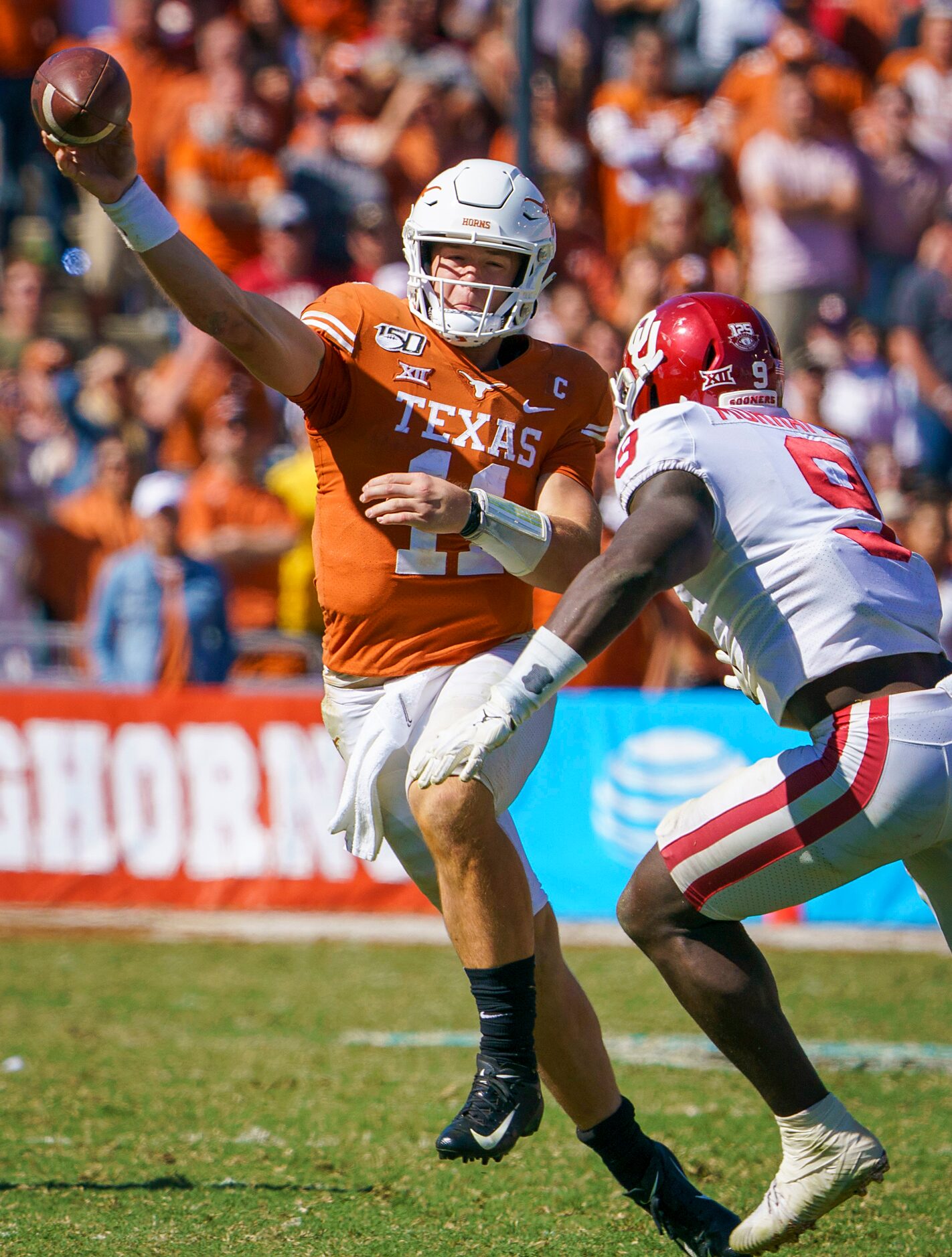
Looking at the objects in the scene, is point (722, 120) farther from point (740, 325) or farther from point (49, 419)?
point (740, 325)

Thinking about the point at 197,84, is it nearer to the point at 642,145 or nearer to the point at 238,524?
the point at 642,145

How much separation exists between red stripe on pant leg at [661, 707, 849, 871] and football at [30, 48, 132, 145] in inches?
79.5

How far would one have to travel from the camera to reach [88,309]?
37.7ft

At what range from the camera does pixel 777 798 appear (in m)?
3.48

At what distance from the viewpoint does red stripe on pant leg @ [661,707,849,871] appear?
3459 mm

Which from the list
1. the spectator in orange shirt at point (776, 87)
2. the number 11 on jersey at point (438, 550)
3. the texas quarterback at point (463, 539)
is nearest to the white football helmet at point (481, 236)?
the texas quarterback at point (463, 539)

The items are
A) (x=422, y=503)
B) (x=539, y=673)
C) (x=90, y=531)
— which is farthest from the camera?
(x=90, y=531)

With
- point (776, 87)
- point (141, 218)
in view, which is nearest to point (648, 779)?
point (776, 87)

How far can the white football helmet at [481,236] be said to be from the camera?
4051 mm

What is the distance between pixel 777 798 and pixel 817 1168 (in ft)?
2.73

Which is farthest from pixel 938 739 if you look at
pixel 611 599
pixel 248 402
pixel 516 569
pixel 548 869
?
pixel 248 402

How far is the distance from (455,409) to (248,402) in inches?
250

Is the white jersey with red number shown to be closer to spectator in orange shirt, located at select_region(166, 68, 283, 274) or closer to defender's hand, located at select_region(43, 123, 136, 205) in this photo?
defender's hand, located at select_region(43, 123, 136, 205)

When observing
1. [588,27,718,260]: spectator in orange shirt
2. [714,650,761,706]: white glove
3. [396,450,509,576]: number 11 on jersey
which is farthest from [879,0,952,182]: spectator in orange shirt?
[714,650,761,706]: white glove
